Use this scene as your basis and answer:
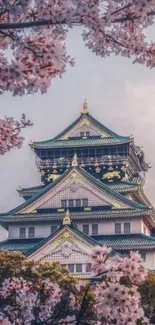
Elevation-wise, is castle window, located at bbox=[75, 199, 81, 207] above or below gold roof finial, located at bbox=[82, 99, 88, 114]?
below

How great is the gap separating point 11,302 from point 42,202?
4592 centimetres

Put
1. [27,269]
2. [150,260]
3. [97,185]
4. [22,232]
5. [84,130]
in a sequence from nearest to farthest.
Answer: [27,269] < [150,260] < [97,185] < [22,232] < [84,130]

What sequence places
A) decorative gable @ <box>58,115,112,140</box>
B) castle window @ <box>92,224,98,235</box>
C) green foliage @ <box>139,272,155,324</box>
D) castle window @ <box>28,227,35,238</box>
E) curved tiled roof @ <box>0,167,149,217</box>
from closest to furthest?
green foliage @ <box>139,272,155,324</box>, curved tiled roof @ <box>0,167,149,217</box>, castle window @ <box>92,224,98,235</box>, castle window @ <box>28,227,35,238</box>, decorative gable @ <box>58,115,112,140</box>

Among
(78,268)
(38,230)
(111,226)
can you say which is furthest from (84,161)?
(78,268)

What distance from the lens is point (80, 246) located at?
4919 cm

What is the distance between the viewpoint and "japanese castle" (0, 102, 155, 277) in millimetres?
49500

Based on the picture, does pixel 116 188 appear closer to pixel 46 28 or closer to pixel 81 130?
pixel 81 130

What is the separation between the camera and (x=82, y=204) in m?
55.1

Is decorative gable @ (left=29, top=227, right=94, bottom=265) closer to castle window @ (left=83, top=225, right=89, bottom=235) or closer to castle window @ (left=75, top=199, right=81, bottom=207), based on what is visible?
castle window @ (left=83, top=225, right=89, bottom=235)

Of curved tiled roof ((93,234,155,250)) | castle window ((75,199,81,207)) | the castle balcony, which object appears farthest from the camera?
the castle balcony

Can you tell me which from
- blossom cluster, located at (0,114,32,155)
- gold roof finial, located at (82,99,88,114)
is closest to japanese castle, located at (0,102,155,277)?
gold roof finial, located at (82,99,88,114)

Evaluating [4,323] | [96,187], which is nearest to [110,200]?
[96,187]

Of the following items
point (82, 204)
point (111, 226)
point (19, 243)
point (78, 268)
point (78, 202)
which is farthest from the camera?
point (78, 202)

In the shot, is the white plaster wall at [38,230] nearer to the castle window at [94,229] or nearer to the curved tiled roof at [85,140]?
the castle window at [94,229]
